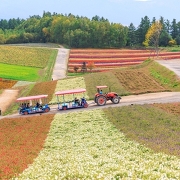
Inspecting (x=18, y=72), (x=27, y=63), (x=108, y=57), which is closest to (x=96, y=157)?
(x=18, y=72)

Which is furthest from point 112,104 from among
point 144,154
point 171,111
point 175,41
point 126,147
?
point 175,41

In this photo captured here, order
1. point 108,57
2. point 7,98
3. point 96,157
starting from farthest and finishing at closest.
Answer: point 108,57
point 7,98
point 96,157

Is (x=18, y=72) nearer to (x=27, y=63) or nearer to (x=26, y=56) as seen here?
(x=27, y=63)

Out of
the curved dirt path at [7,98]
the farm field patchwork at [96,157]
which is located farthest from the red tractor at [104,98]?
the curved dirt path at [7,98]

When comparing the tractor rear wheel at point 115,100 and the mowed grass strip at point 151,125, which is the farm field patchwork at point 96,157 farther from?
the tractor rear wheel at point 115,100

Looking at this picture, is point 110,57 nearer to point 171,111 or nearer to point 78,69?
point 78,69

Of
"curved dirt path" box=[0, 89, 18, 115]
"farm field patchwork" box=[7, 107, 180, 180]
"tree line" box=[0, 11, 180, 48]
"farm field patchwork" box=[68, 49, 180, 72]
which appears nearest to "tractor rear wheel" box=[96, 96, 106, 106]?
"farm field patchwork" box=[7, 107, 180, 180]

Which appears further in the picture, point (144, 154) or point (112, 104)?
point (112, 104)
